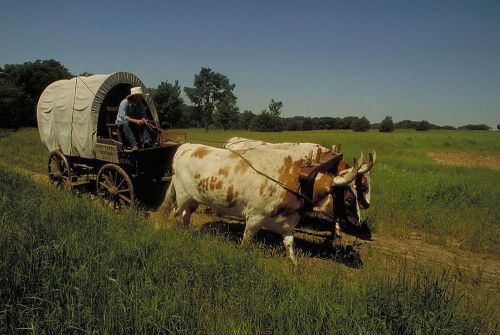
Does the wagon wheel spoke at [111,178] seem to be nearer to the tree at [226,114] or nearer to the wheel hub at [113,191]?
the wheel hub at [113,191]

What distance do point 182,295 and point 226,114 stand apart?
215 ft

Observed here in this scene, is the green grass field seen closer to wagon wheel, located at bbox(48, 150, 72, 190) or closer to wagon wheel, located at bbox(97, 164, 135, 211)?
wagon wheel, located at bbox(97, 164, 135, 211)

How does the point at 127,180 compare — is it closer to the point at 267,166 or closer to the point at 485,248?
the point at 267,166

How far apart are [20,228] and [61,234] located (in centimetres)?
62

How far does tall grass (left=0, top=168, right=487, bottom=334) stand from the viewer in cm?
264

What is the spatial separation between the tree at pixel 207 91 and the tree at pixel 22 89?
28786 mm

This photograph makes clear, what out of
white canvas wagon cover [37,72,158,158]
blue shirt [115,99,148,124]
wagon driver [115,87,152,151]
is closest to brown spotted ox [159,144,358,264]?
wagon driver [115,87,152,151]

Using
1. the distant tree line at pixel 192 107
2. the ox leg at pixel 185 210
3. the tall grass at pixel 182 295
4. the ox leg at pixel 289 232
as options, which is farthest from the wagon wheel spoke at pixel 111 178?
the distant tree line at pixel 192 107

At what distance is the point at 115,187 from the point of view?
22.7ft

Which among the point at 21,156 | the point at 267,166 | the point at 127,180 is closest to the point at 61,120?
the point at 127,180

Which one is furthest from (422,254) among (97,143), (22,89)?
(22,89)

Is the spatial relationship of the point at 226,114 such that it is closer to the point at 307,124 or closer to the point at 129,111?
the point at 307,124

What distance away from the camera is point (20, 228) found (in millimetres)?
4102

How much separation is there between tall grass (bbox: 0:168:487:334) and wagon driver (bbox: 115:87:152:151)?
10.3ft
